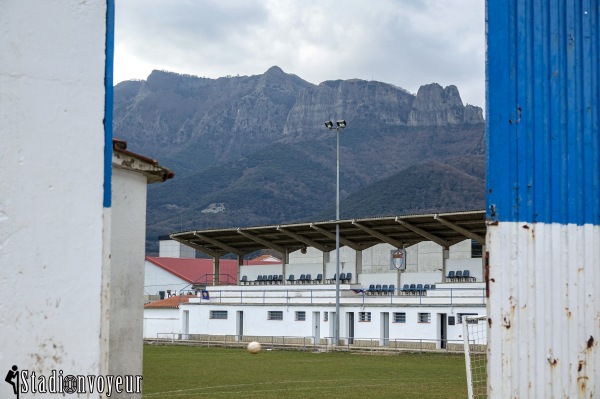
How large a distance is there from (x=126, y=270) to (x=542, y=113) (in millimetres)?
5787

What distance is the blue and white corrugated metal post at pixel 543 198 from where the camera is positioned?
8.10 m

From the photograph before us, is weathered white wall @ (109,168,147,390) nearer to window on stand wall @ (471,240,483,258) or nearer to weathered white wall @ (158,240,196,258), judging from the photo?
window on stand wall @ (471,240,483,258)

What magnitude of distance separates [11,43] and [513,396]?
15.9ft

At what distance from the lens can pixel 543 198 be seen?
8273 mm

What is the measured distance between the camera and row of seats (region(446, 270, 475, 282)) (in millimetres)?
50869

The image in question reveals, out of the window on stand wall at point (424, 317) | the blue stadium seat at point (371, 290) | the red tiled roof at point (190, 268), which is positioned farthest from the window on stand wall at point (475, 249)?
the red tiled roof at point (190, 268)

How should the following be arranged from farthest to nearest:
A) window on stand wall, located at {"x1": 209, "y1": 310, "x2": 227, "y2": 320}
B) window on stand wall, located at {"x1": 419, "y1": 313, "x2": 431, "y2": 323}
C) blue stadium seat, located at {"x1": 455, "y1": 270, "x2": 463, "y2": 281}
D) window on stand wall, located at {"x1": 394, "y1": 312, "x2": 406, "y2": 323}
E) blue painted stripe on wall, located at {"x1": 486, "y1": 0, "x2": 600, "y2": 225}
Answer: window on stand wall, located at {"x1": 209, "y1": 310, "x2": 227, "y2": 320} < blue stadium seat, located at {"x1": 455, "y1": 270, "x2": 463, "y2": 281} < window on stand wall, located at {"x1": 394, "y1": 312, "x2": 406, "y2": 323} < window on stand wall, located at {"x1": 419, "y1": 313, "x2": 431, "y2": 323} < blue painted stripe on wall, located at {"x1": 486, "y1": 0, "x2": 600, "y2": 225}

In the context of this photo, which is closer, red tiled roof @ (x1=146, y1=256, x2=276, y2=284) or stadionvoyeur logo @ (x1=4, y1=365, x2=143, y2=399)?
stadionvoyeur logo @ (x1=4, y1=365, x2=143, y2=399)

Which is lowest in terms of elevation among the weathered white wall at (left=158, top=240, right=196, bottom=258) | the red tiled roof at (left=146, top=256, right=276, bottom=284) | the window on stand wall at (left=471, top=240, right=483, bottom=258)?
the red tiled roof at (left=146, top=256, right=276, bottom=284)

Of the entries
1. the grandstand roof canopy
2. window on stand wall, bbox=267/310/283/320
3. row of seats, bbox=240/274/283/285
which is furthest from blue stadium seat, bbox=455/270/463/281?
row of seats, bbox=240/274/283/285

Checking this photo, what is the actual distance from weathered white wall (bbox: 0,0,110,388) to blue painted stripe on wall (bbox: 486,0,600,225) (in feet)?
11.4

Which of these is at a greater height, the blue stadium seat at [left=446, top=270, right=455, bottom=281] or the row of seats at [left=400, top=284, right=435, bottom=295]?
the blue stadium seat at [left=446, top=270, right=455, bottom=281]

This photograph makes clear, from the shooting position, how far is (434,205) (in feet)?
638

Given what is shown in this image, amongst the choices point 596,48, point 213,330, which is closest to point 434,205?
point 213,330
